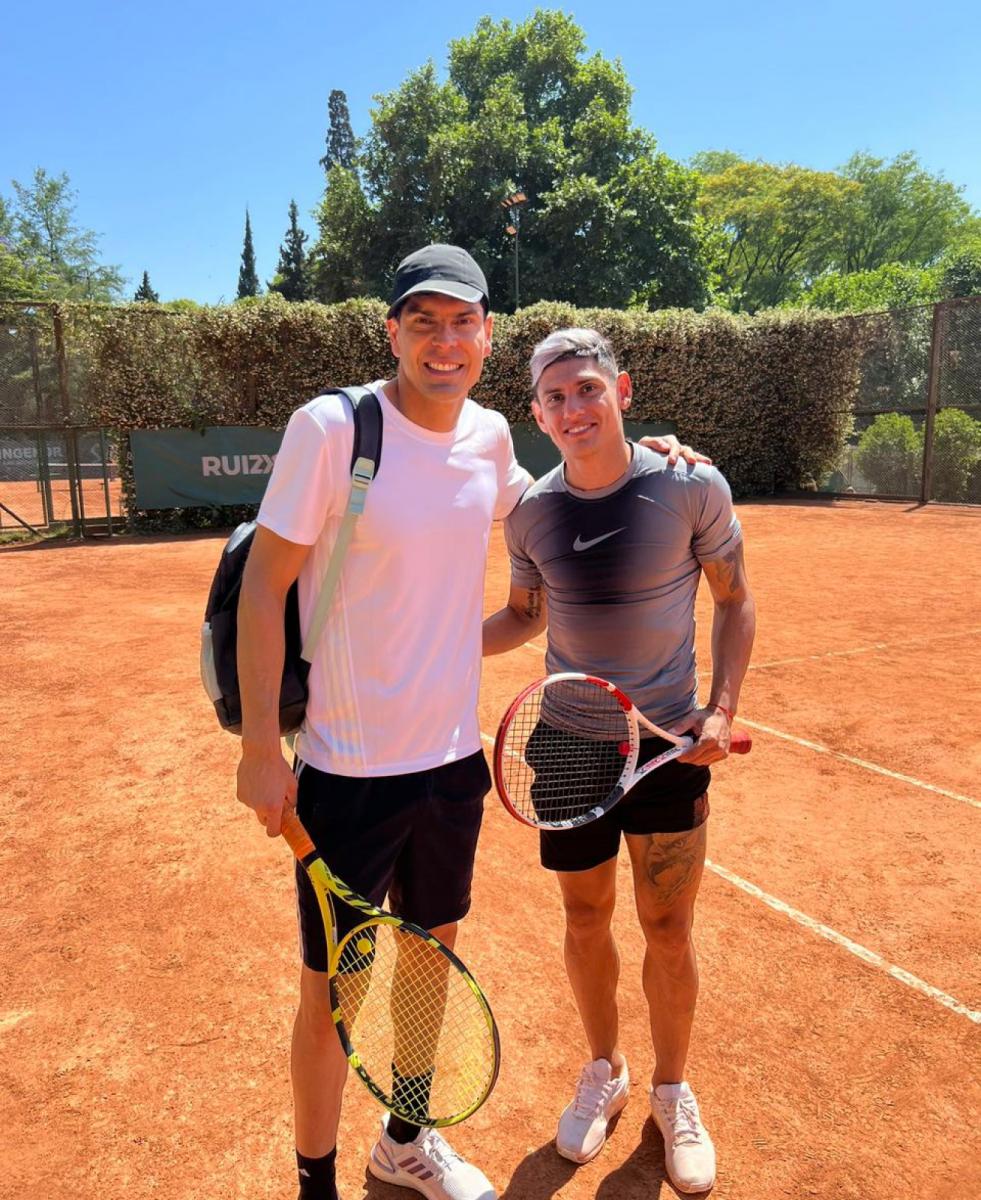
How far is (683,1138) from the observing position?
2.36m

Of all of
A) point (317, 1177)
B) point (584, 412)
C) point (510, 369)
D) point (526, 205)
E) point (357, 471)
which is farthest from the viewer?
point (526, 205)

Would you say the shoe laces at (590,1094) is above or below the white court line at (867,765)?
above

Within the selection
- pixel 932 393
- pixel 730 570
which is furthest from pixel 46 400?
pixel 932 393

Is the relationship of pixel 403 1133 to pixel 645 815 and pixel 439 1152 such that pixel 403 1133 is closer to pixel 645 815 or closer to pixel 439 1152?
pixel 439 1152

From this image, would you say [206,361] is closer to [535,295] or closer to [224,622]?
[224,622]

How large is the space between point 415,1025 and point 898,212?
59563 millimetres

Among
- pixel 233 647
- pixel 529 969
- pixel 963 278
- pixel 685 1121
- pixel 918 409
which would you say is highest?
pixel 963 278

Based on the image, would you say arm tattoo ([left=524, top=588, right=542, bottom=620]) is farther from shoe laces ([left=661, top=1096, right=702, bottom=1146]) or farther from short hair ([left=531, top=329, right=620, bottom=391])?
shoe laces ([left=661, top=1096, right=702, bottom=1146])

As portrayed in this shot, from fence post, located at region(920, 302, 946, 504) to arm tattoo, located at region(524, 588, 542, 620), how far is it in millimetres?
18275

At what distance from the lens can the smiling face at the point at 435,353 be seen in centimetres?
203

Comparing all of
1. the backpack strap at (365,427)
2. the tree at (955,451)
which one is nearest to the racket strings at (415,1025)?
the backpack strap at (365,427)

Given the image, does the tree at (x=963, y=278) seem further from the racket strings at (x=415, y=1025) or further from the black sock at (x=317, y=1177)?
the black sock at (x=317, y=1177)

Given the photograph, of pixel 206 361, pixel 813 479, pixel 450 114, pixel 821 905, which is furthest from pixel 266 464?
pixel 450 114

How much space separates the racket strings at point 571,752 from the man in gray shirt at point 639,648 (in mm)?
67
